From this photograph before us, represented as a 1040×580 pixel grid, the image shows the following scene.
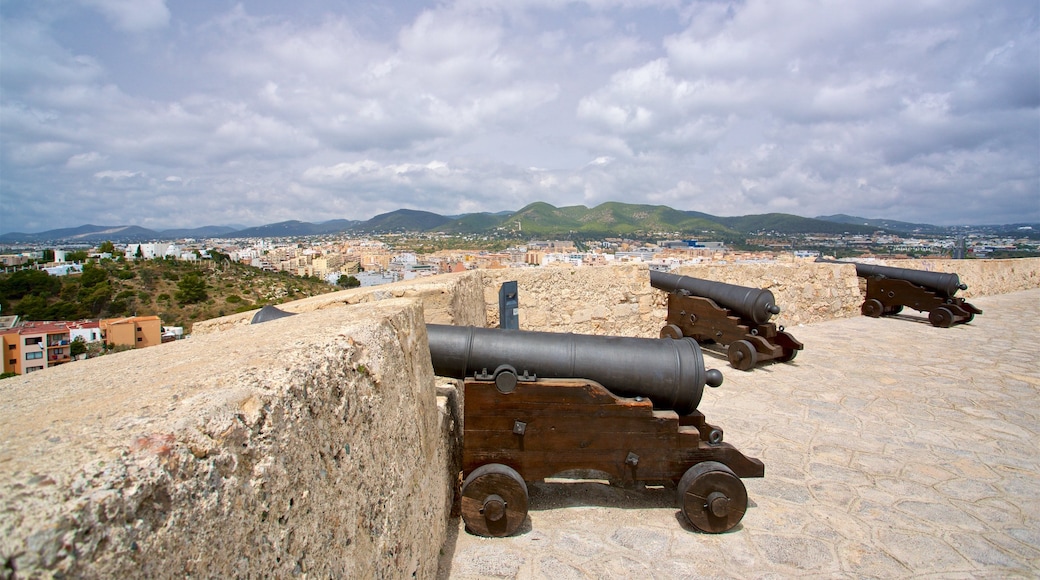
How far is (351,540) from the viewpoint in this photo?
4.82 feet

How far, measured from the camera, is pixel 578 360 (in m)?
2.94

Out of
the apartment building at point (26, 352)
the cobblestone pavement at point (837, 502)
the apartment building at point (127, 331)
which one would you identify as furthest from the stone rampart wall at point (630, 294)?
the apartment building at point (26, 352)

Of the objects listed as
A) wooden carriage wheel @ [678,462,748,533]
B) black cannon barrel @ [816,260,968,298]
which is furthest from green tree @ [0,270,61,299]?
black cannon barrel @ [816,260,968,298]

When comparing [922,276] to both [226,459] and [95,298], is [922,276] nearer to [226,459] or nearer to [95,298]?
[226,459]

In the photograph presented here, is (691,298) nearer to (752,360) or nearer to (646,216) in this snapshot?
(752,360)

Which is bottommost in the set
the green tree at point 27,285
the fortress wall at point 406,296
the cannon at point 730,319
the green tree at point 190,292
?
the green tree at point 190,292

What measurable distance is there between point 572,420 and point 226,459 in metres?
2.08

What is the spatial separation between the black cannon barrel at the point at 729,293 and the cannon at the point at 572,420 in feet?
13.1

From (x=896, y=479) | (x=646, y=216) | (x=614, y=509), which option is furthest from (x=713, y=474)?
(x=646, y=216)

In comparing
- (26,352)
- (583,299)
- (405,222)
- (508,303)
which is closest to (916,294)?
(583,299)

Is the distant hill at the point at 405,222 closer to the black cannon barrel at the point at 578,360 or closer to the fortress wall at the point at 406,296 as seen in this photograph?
the fortress wall at the point at 406,296

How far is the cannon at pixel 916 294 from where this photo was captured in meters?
9.51

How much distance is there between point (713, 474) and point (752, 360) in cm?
384

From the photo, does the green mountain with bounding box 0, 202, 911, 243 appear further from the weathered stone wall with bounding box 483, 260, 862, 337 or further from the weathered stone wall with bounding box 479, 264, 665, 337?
the weathered stone wall with bounding box 479, 264, 665, 337
